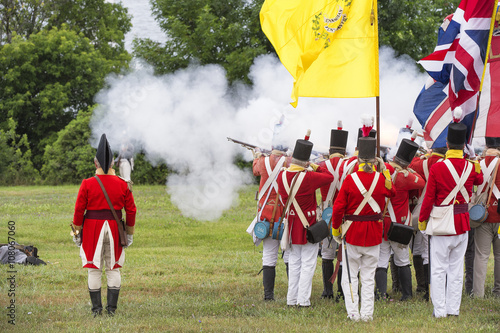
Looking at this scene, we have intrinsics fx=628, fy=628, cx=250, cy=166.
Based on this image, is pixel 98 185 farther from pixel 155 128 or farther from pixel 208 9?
pixel 208 9

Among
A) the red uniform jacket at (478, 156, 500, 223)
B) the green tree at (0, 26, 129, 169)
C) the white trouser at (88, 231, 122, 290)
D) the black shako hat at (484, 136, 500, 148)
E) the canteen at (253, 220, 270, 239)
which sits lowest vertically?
the white trouser at (88, 231, 122, 290)

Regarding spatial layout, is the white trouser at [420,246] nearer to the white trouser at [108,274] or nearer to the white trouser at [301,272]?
the white trouser at [301,272]

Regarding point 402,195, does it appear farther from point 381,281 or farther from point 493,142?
point 493,142

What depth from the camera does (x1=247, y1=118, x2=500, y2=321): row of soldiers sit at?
7.41 metres

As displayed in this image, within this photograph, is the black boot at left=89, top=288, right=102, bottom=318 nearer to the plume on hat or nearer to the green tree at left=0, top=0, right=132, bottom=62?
the plume on hat

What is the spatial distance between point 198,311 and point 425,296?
3233mm

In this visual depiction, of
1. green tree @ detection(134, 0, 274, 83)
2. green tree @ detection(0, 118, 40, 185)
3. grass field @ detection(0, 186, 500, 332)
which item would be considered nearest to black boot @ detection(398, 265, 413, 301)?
grass field @ detection(0, 186, 500, 332)

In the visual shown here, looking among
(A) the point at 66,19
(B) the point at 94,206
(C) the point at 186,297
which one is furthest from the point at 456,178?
(A) the point at 66,19

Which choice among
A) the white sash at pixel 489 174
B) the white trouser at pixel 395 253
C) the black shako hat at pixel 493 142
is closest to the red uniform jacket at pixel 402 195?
the white trouser at pixel 395 253

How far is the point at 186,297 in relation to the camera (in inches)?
345

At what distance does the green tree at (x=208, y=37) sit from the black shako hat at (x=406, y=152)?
1382cm

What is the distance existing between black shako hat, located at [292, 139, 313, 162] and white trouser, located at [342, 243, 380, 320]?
1288 millimetres

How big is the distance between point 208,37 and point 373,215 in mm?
16049

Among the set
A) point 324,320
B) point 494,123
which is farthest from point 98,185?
point 494,123
